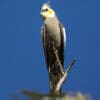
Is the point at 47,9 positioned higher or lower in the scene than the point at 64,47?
higher

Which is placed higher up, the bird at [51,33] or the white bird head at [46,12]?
the white bird head at [46,12]

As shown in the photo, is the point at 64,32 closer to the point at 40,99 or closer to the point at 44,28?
the point at 44,28

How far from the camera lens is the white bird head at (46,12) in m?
2.05

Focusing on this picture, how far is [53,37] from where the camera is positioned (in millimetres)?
2062

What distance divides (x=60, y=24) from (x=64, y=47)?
172mm

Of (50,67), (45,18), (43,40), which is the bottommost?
(50,67)

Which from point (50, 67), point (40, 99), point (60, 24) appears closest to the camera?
point (40, 99)

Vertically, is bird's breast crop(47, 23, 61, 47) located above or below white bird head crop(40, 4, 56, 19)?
below

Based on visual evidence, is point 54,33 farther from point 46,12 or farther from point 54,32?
point 46,12

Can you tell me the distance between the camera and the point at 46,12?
2.07 metres

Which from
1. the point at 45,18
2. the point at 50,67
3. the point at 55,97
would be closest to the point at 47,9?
the point at 45,18

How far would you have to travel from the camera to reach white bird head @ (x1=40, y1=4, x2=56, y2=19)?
6.71 ft

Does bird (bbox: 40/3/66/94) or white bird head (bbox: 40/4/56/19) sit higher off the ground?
white bird head (bbox: 40/4/56/19)

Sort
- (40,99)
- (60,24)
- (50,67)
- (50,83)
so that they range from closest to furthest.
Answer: (40,99) < (50,83) < (50,67) < (60,24)
